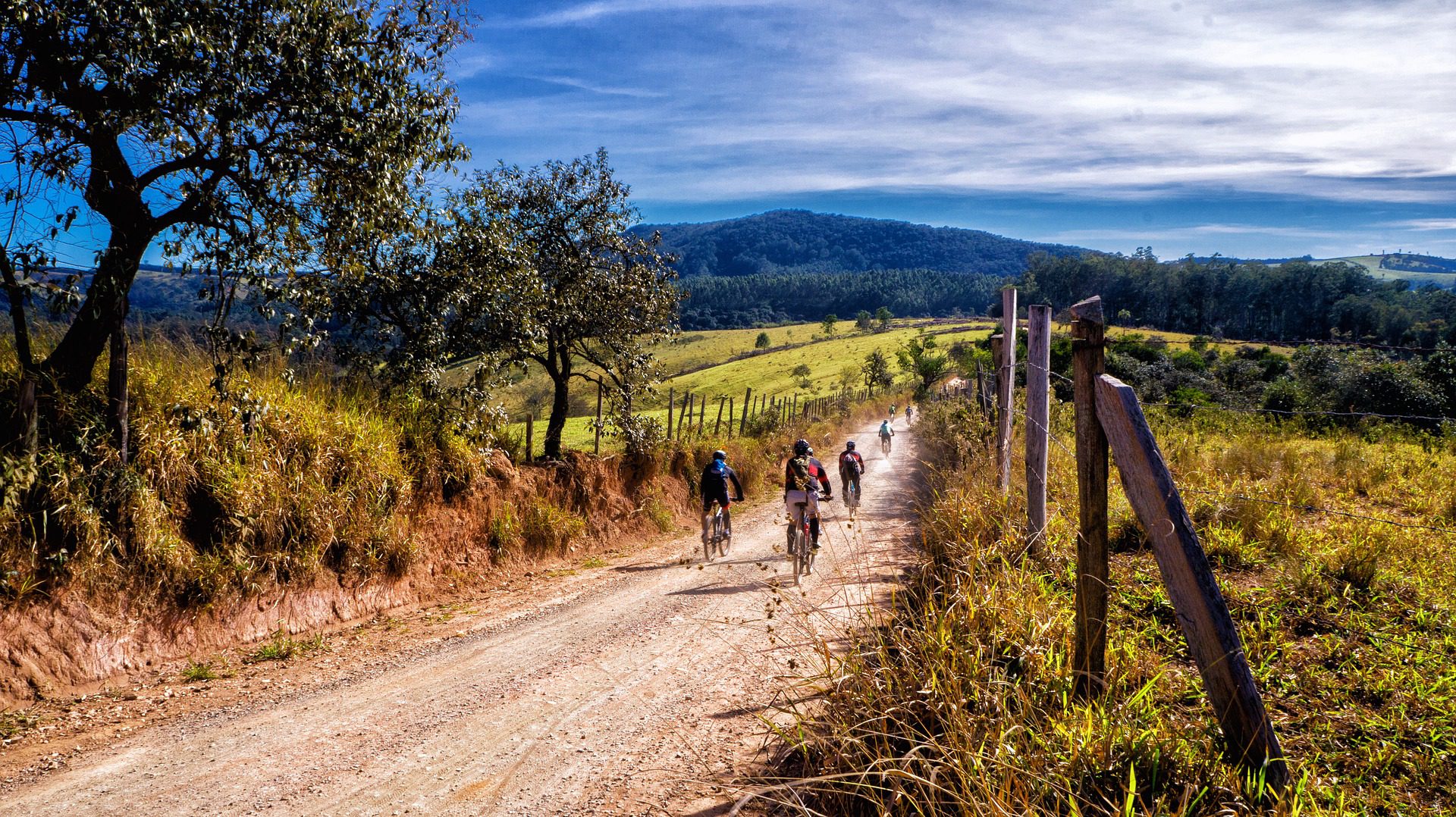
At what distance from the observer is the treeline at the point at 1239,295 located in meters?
107

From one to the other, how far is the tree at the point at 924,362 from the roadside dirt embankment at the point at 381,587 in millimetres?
43684

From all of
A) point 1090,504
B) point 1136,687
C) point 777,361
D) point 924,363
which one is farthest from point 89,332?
point 777,361

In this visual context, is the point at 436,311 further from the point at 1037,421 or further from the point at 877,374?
the point at 877,374

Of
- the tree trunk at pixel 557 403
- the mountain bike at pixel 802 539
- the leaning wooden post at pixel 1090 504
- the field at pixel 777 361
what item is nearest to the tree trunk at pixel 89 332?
the tree trunk at pixel 557 403

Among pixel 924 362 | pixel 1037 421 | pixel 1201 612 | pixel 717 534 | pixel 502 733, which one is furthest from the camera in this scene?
pixel 924 362

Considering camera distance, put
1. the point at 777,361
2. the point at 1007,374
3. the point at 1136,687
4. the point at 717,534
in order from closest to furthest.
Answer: the point at 1136,687
the point at 1007,374
the point at 717,534
the point at 777,361

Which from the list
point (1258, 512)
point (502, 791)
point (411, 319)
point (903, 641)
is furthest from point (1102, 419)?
point (411, 319)

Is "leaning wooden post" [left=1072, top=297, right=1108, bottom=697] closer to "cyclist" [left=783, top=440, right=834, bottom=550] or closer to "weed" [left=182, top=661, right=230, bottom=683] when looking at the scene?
"cyclist" [left=783, top=440, right=834, bottom=550]

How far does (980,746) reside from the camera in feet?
11.1

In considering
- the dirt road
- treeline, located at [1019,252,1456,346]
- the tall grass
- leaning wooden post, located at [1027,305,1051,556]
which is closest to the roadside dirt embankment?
the dirt road

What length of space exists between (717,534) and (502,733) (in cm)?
721

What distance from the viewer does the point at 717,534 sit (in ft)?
42.4

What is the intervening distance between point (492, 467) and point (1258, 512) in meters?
A: 10.8

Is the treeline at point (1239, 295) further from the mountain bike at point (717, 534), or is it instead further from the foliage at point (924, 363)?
the mountain bike at point (717, 534)
